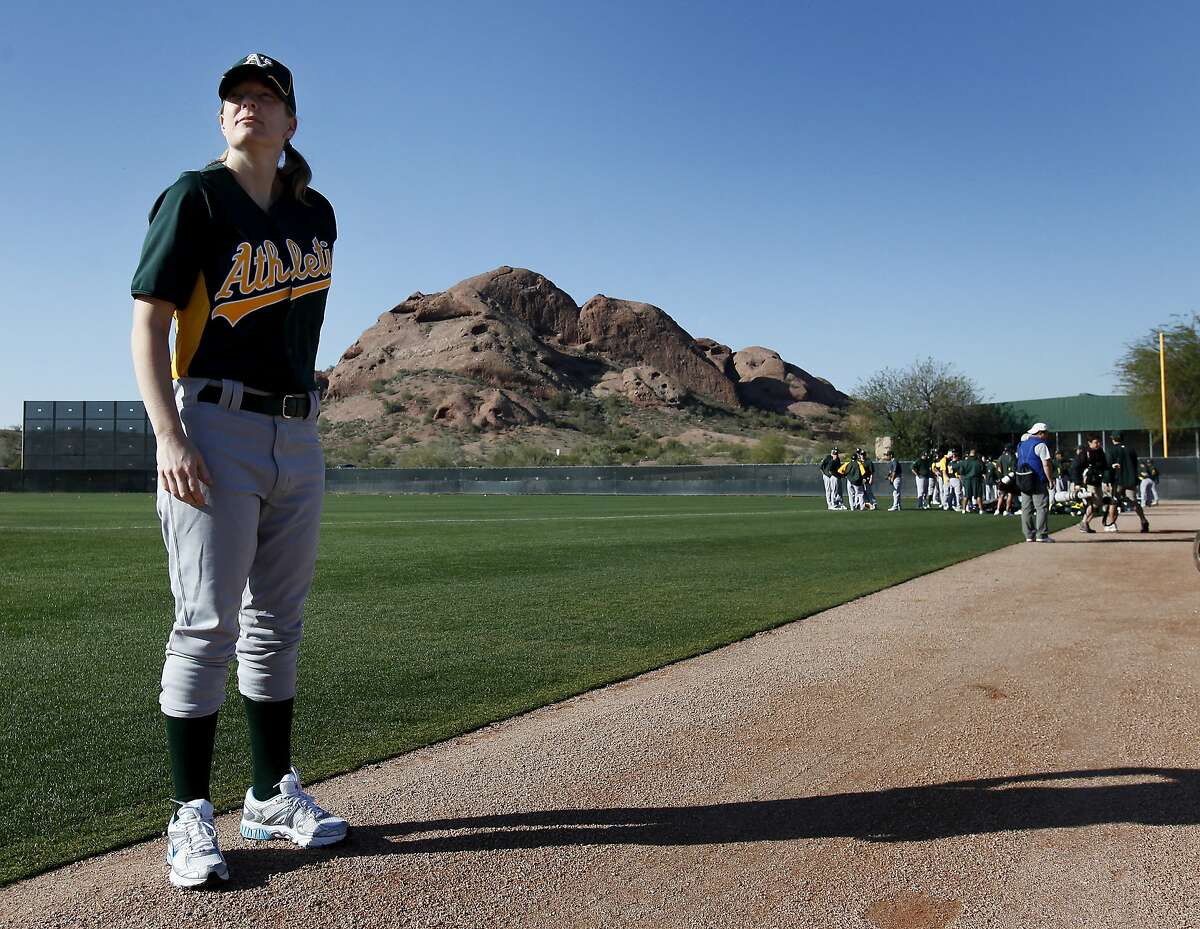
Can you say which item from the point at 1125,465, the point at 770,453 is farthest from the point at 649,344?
the point at 1125,465

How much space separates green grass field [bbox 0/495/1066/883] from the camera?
3566mm

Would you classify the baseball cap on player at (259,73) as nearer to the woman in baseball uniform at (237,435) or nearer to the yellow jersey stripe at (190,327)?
the woman in baseball uniform at (237,435)

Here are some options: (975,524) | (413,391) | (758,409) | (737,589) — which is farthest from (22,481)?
(758,409)

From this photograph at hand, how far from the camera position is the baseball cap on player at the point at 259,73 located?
2867 millimetres

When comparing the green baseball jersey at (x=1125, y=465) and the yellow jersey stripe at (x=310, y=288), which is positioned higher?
the yellow jersey stripe at (x=310, y=288)

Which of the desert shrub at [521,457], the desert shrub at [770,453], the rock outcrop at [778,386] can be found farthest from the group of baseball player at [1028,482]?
the rock outcrop at [778,386]

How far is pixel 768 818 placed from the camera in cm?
314

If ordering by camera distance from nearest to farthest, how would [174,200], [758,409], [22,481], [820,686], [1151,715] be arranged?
1. [174,200]
2. [1151,715]
3. [820,686]
4. [22,481]
5. [758,409]

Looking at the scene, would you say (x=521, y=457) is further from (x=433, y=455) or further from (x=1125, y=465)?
(x=1125, y=465)

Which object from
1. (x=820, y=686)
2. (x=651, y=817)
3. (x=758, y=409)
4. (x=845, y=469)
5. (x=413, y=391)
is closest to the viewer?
(x=651, y=817)

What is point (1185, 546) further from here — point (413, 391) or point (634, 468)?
point (413, 391)

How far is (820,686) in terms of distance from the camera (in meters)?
5.09

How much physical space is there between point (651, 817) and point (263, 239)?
2106mm

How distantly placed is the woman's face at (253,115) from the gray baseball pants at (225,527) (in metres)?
0.73
